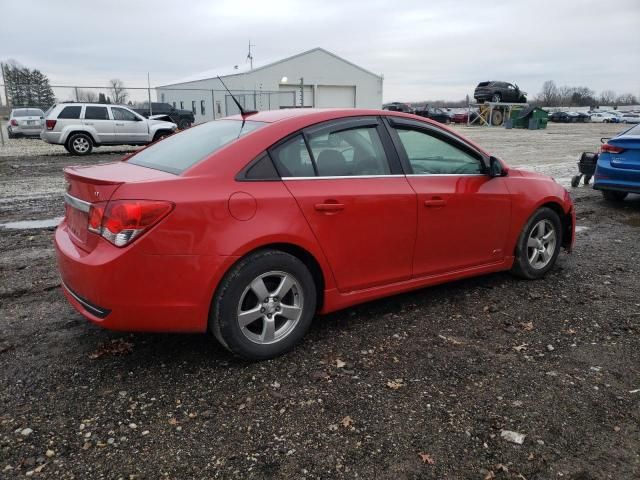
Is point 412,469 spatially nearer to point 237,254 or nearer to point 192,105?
point 237,254

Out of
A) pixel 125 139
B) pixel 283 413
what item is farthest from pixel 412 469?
pixel 125 139

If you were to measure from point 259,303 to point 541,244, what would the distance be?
2.99 metres

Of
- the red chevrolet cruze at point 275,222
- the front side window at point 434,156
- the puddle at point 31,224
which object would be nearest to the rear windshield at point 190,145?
the red chevrolet cruze at point 275,222

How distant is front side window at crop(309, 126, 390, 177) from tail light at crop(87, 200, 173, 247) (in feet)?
3.69

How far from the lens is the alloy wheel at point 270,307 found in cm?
321

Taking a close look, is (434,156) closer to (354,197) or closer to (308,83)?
(354,197)

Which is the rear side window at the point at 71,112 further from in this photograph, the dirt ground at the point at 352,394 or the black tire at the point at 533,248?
the black tire at the point at 533,248

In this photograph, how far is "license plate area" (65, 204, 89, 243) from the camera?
10.3 feet

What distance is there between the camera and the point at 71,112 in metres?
16.5

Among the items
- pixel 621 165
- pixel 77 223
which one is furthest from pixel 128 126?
pixel 77 223

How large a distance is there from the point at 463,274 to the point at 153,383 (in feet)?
8.46

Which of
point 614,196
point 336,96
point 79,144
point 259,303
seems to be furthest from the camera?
point 336,96

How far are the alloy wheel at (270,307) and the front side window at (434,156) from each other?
1.37 meters

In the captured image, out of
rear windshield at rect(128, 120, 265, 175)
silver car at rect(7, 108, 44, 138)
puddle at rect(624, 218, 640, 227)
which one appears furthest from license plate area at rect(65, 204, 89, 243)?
silver car at rect(7, 108, 44, 138)
